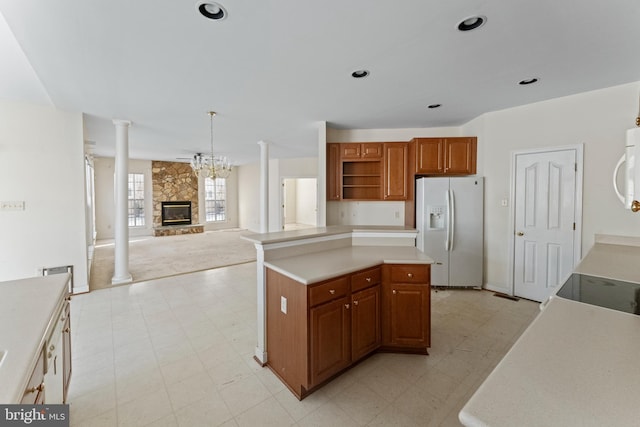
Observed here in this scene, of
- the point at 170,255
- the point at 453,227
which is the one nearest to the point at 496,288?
the point at 453,227

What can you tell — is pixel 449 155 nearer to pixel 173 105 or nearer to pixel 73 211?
pixel 173 105

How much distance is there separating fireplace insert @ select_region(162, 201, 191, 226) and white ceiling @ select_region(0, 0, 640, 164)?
594 cm

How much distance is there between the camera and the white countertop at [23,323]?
86 centimetres

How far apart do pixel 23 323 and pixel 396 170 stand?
4.24m

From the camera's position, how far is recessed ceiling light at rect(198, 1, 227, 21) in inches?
67.6

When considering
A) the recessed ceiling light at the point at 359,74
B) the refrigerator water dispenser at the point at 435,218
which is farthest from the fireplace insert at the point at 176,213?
the recessed ceiling light at the point at 359,74

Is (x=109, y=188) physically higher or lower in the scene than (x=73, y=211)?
higher

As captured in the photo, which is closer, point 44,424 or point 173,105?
point 44,424

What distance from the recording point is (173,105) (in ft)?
11.9

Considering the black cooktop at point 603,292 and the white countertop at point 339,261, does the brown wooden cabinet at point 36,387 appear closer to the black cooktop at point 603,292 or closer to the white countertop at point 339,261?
the white countertop at point 339,261

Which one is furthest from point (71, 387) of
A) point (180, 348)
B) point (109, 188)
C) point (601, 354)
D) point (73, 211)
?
point (109, 188)

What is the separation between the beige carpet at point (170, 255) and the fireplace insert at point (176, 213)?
0.88 m

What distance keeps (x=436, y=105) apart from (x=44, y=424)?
13.8 ft

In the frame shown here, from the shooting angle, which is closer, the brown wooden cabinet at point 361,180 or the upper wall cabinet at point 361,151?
the upper wall cabinet at point 361,151
